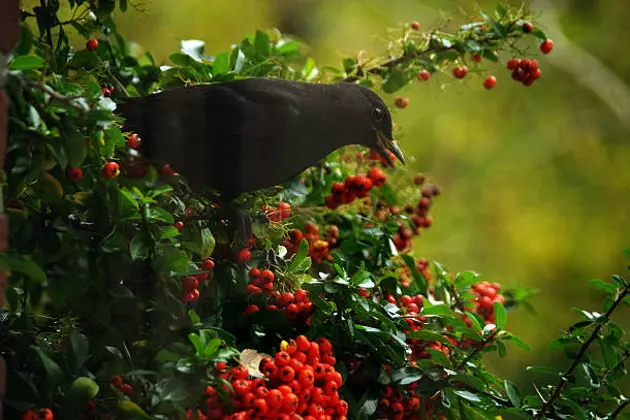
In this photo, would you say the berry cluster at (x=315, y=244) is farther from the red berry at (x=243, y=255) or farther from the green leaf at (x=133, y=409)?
the green leaf at (x=133, y=409)

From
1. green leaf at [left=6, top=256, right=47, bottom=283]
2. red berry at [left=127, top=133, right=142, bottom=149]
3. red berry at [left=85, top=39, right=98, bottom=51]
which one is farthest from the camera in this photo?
red berry at [left=85, top=39, right=98, bottom=51]

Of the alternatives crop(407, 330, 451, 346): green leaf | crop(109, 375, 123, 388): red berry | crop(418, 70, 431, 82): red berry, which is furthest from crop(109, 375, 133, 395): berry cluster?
crop(418, 70, 431, 82): red berry

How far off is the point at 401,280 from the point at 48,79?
638 mm

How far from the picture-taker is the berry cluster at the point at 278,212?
105 cm

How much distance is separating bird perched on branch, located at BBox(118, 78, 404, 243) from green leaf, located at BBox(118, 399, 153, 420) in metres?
0.29

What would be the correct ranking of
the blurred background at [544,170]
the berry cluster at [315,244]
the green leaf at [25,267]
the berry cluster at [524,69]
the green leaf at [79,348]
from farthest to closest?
1. the blurred background at [544,170]
2. the berry cluster at [524,69]
3. the berry cluster at [315,244]
4. the green leaf at [79,348]
5. the green leaf at [25,267]

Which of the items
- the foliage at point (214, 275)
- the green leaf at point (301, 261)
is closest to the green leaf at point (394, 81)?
the foliage at point (214, 275)

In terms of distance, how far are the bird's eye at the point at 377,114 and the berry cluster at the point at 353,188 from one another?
0.37 ft

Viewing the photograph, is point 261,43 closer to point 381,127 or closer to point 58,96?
point 381,127

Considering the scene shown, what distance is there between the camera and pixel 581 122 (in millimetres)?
2277

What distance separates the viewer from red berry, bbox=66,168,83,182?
0.76 meters

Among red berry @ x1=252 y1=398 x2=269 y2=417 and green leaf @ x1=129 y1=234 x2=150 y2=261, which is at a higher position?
green leaf @ x1=129 y1=234 x2=150 y2=261

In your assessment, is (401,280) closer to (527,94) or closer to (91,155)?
(91,155)

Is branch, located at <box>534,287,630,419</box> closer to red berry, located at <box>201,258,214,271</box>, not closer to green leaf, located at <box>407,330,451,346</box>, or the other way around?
green leaf, located at <box>407,330,451,346</box>
